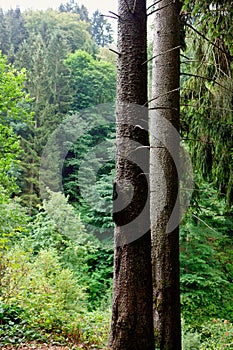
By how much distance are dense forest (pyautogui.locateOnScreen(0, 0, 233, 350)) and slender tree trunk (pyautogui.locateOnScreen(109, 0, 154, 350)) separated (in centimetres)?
34

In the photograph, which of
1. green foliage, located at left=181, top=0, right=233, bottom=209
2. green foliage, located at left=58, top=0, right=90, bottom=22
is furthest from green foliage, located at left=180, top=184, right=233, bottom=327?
green foliage, located at left=58, top=0, right=90, bottom=22

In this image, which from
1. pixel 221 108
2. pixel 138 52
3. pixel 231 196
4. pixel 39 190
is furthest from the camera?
pixel 39 190

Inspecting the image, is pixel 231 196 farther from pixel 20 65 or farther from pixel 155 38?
pixel 20 65

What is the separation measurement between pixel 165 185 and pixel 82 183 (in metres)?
9.78

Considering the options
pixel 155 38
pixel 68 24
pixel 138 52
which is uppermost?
pixel 68 24

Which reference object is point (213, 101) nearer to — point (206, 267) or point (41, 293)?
point (41, 293)

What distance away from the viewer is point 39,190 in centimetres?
1616

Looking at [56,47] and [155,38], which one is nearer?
[155,38]

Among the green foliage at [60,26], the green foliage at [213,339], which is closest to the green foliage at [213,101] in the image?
the green foliage at [213,339]

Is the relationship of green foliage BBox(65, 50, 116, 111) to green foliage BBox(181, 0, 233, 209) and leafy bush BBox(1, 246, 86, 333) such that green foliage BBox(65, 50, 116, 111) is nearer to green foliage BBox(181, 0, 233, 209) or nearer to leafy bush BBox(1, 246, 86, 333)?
leafy bush BBox(1, 246, 86, 333)

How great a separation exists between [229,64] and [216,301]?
708 cm

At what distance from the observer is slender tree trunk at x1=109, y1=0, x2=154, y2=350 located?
277 cm

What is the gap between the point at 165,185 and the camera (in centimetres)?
349

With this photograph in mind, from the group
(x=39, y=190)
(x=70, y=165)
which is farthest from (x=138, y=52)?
(x=39, y=190)
